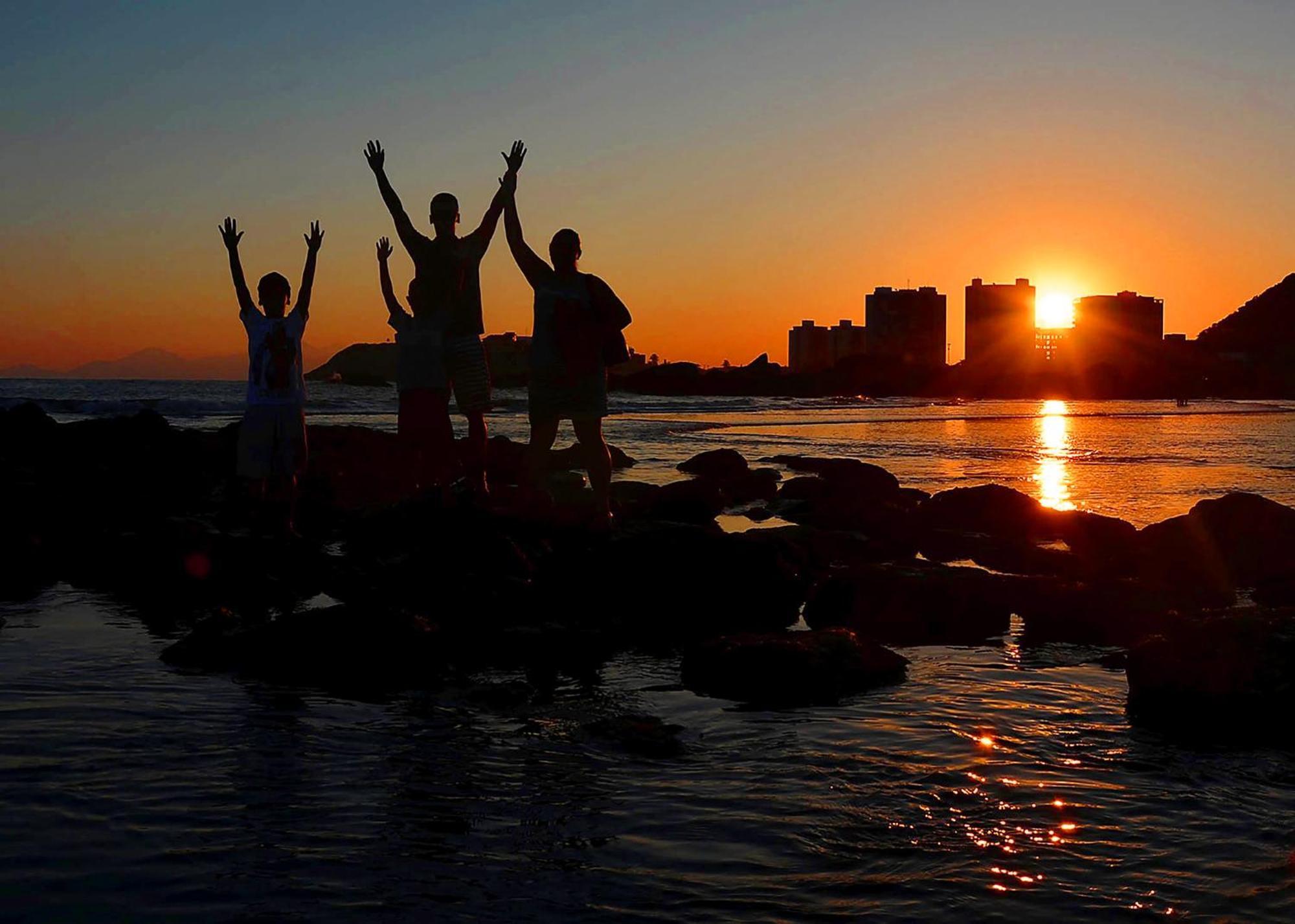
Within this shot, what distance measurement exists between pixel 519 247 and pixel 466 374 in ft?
3.71

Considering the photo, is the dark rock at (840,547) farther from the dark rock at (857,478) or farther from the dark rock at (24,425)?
the dark rock at (24,425)

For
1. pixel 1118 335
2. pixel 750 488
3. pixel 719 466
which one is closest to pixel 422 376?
pixel 750 488

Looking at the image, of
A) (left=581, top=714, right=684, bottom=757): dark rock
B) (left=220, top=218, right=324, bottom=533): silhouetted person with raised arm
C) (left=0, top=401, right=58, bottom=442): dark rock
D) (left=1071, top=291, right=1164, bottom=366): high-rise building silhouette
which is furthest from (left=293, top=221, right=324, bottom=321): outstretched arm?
(left=1071, top=291, right=1164, bottom=366): high-rise building silhouette

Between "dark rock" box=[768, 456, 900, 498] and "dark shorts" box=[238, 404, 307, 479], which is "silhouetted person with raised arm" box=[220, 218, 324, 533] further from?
"dark rock" box=[768, 456, 900, 498]

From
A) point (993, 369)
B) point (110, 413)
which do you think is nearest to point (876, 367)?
point (993, 369)

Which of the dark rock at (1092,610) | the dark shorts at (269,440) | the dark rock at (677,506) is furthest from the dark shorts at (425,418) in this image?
the dark rock at (1092,610)

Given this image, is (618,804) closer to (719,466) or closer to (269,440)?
(269,440)

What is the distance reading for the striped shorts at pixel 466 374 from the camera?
999 cm

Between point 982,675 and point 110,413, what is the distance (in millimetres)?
43472

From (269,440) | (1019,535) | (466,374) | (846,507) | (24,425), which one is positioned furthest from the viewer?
(24,425)

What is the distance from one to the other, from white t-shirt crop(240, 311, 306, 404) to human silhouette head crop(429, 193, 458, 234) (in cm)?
130

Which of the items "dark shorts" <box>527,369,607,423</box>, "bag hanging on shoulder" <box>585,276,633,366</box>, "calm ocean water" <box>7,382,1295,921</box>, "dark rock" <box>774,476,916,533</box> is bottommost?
"calm ocean water" <box>7,382,1295,921</box>

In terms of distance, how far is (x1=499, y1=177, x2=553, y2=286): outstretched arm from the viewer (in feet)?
31.4

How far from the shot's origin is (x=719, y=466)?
19.5 m
